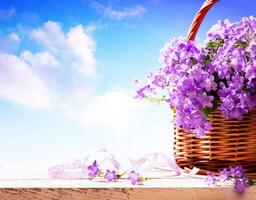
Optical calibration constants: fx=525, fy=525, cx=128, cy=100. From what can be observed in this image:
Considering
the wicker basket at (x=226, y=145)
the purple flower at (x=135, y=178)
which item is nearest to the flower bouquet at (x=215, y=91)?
the wicker basket at (x=226, y=145)

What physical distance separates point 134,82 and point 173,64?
143 millimetres

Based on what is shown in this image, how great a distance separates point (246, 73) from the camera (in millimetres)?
1286

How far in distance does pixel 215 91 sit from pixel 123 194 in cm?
35

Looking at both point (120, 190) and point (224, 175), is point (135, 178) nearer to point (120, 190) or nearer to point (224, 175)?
point (120, 190)

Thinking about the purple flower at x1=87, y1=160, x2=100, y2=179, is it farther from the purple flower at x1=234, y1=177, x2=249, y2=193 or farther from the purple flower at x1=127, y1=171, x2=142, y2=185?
the purple flower at x1=234, y1=177, x2=249, y2=193

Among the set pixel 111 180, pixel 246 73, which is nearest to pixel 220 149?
pixel 246 73

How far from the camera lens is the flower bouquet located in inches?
50.6

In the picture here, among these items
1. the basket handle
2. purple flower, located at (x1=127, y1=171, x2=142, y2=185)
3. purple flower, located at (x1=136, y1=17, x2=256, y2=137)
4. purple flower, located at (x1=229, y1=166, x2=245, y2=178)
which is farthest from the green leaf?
purple flower, located at (x1=127, y1=171, x2=142, y2=185)

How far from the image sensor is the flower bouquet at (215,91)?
50.6 inches

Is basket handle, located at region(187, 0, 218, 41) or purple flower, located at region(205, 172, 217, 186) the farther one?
basket handle, located at region(187, 0, 218, 41)

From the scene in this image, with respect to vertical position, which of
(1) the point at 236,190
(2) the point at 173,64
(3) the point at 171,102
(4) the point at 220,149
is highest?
(2) the point at 173,64

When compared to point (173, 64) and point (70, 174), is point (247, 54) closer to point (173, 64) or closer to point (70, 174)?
point (173, 64)

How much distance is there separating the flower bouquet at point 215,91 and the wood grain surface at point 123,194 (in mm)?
93

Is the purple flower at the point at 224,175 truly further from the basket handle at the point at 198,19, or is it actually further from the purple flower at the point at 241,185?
the basket handle at the point at 198,19
